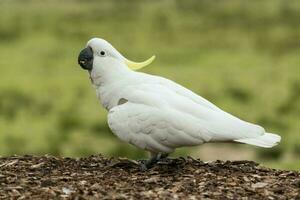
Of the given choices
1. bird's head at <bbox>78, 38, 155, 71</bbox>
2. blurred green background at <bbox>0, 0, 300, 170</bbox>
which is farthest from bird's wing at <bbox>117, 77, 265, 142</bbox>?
blurred green background at <bbox>0, 0, 300, 170</bbox>

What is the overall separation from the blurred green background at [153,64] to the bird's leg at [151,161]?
7385 mm

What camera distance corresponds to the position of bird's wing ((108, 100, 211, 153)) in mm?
7434

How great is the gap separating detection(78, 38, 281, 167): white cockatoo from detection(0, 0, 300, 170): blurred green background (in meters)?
7.66

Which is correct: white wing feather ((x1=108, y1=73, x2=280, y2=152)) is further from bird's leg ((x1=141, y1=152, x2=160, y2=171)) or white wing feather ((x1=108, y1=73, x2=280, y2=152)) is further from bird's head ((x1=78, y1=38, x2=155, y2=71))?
bird's head ((x1=78, y1=38, x2=155, y2=71))

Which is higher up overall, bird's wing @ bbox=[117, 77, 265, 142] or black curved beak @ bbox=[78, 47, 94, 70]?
black curved beak @ bbox=[78, 47, 94, 70]

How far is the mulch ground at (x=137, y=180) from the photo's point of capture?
7.05m

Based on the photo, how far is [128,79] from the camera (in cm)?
794

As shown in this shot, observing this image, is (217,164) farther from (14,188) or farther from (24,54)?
(24,54)

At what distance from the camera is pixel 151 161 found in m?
8.01

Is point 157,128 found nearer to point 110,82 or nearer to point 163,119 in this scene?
point 163,119

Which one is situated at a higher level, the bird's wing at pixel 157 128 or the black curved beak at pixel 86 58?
the black curved beak at pixel 86 58

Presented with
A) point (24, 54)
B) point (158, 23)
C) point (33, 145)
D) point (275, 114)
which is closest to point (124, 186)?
point (33, 145)

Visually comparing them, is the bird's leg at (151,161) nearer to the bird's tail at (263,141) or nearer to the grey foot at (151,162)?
the grey foot at (151,162)

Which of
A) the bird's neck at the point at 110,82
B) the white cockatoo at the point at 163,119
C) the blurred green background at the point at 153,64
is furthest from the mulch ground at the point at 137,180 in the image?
the blurred green background at the point at 153,64
